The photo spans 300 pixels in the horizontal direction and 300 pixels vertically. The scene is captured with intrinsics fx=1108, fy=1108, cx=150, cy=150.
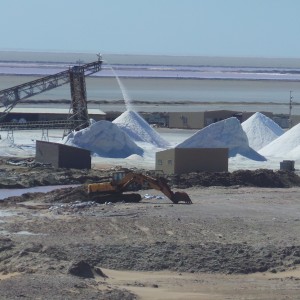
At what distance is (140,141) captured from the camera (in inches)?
1690

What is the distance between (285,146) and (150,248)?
22.0 meters

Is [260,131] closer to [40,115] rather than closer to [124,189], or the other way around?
[40,115]

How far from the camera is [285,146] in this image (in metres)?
41.8

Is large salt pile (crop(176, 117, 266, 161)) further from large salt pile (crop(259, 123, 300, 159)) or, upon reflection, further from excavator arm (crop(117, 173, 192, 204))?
excavator arm (crop(117, 173, 192, 204))

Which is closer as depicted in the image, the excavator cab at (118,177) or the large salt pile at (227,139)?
the excavator cab at (118,177)

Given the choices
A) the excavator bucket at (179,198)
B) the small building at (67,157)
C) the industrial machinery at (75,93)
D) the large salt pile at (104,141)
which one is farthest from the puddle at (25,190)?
the industrial machinery at (75,93)

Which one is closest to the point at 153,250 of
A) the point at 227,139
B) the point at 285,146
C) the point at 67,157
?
the point at 67,157

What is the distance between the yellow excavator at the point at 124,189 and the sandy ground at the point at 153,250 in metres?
0.32

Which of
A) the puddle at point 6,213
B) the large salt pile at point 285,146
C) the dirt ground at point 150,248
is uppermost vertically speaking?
the dirt ground at point 150,248

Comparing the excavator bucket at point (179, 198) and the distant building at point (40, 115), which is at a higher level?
the excavator bucket at point (179, 198)

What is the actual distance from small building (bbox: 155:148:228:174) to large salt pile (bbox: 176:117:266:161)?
4.27 meters

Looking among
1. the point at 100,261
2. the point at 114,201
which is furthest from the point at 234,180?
the point at 100,261

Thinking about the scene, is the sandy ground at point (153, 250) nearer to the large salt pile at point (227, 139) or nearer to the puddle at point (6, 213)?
the puddle at point (6, 213)

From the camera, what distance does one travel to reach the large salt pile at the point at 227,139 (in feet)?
130
